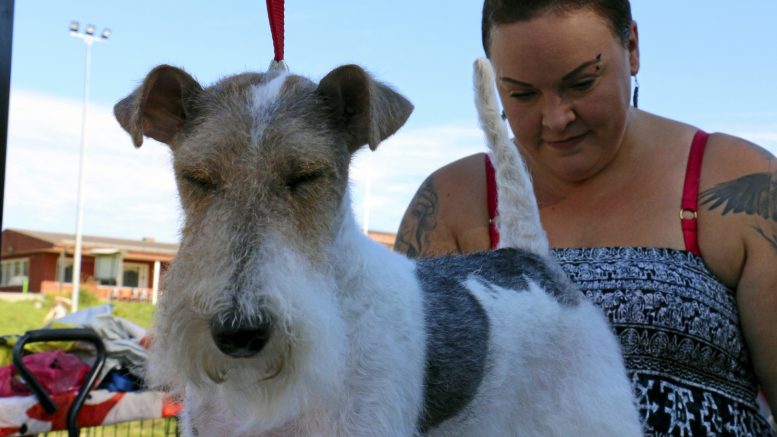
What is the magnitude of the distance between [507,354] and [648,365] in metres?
0.95

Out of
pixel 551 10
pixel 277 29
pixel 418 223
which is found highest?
pixel 551 10

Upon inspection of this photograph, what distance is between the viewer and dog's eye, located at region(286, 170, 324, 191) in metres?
1.63

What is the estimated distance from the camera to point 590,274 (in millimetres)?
2928

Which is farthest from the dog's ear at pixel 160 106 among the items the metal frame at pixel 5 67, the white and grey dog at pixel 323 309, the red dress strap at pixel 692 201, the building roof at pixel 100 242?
the building roof at pixel 100 242

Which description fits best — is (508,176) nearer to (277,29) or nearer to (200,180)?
(277,29)

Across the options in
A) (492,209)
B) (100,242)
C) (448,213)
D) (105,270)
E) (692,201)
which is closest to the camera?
(692,201)

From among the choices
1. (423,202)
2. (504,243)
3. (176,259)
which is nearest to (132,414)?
(423,202)

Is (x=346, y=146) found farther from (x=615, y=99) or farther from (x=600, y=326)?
(x=615, y=99)

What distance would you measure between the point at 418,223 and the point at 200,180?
1921mm

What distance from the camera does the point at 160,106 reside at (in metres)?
1.90

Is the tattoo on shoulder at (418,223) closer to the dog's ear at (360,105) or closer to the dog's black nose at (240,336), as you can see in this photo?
the dog's ear at (360,105)

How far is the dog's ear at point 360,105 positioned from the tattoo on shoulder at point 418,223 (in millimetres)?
1518

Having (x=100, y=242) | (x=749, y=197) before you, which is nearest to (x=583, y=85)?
(x=749, y=197)

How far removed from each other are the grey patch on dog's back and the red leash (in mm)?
829
